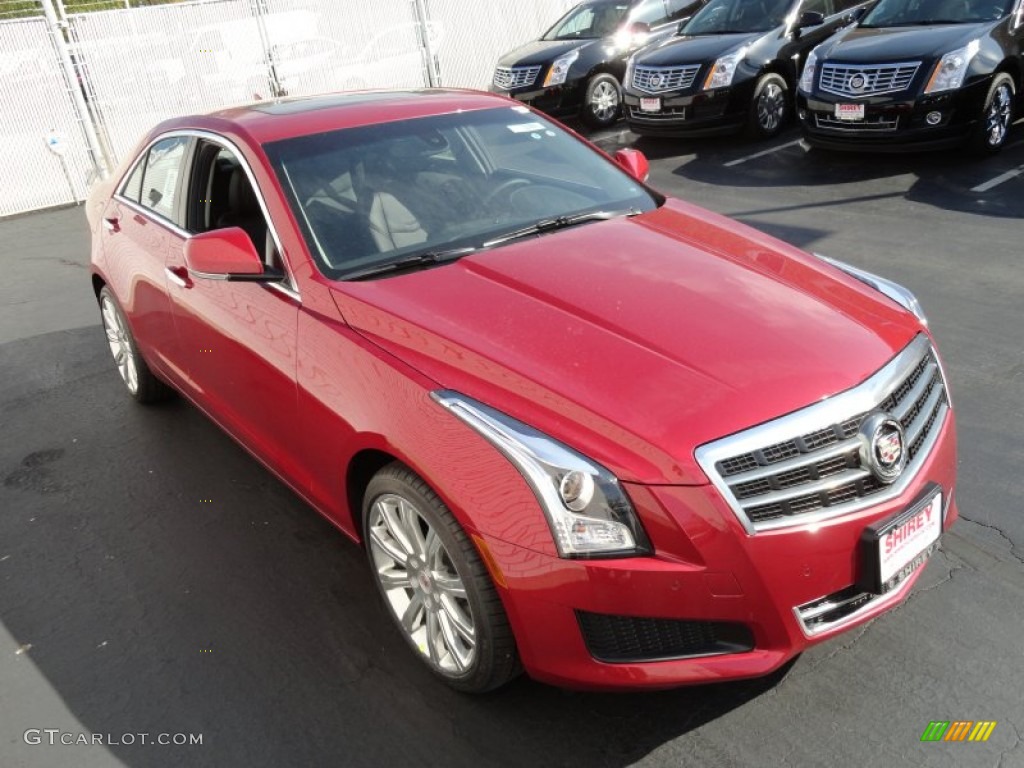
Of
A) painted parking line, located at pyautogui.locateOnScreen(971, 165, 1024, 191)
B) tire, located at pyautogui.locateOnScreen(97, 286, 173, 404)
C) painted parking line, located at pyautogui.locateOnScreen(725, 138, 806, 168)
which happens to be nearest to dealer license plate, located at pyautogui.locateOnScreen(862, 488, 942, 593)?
tire, located at pyautogui.locateOnScreen(97, 286, 173, 404)

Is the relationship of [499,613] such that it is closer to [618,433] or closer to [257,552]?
[618,433]

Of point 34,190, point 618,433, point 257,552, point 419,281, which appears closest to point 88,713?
point 257,552

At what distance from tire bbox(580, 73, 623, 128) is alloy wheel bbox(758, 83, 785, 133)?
9.02 feet

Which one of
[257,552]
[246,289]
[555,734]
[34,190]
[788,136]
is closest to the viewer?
[555,734]

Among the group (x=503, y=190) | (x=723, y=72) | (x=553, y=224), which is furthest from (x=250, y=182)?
(x=723, y=72)

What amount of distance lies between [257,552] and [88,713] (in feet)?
3.06

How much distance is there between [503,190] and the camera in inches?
147

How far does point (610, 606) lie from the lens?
2.35m

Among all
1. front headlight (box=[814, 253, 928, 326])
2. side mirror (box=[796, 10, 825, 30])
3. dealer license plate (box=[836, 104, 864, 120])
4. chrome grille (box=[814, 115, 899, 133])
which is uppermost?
side mirror (box=[796, 10, 825, 30])

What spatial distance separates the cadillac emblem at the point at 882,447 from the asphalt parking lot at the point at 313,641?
2.38 feet

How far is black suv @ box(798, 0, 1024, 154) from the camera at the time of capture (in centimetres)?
806

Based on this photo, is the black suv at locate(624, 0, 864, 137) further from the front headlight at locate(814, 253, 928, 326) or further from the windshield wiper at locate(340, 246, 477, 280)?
the windshield wiper at locate(340, 246, 477, 280)

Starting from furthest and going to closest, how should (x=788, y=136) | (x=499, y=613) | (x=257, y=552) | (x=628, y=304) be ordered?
(x=788, y=136)
(x=257, y=552)
(x=628, y=304)
(x=499, y=613)

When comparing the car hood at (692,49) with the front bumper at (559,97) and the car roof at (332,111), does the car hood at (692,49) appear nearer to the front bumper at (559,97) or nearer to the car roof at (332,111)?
the front bumper at (559,97)
